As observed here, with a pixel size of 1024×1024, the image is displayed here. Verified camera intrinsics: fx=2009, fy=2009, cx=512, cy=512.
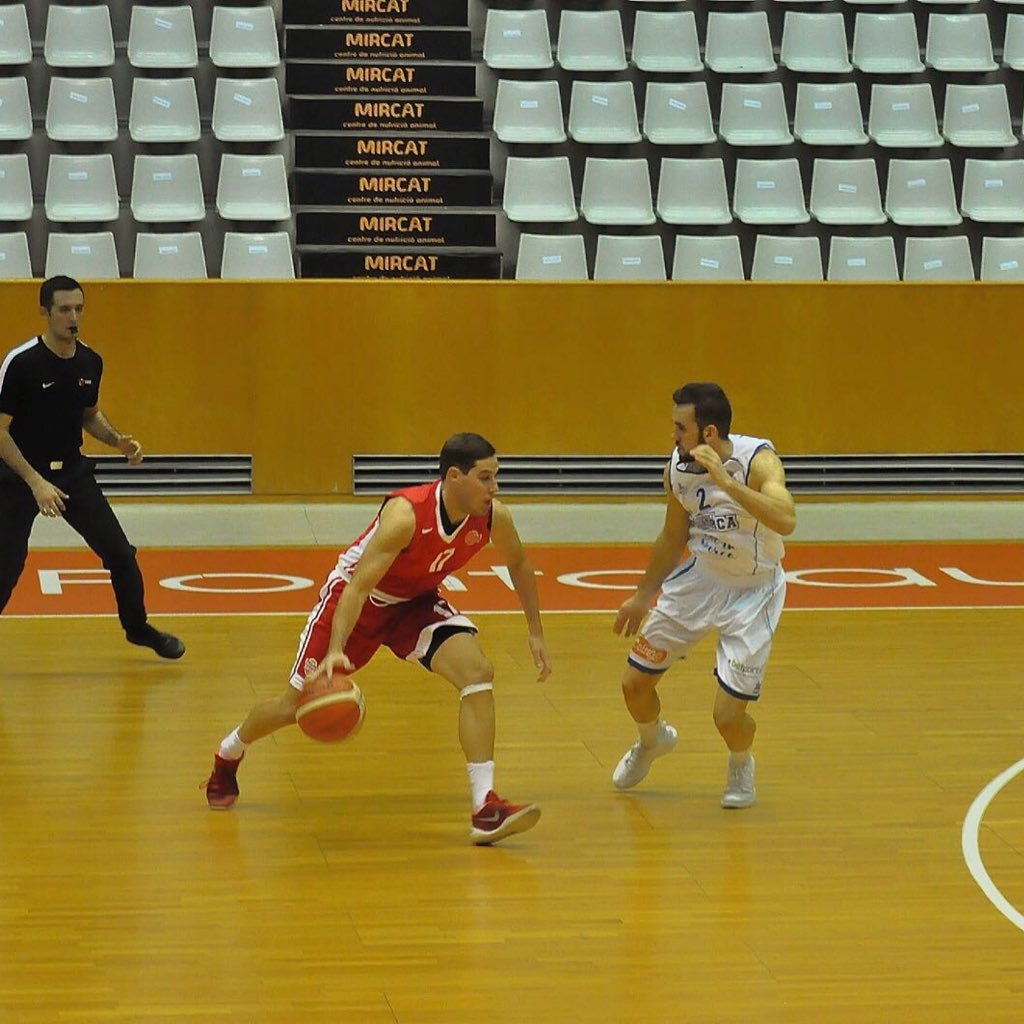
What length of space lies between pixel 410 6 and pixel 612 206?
2.63 metres

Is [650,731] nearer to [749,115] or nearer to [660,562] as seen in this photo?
[660,562]

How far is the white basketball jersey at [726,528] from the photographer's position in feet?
24.3

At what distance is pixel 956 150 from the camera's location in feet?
56.0

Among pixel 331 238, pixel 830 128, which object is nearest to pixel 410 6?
pixel 331 238

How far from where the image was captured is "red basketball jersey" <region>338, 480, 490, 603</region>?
705 cm

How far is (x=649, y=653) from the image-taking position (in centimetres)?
766

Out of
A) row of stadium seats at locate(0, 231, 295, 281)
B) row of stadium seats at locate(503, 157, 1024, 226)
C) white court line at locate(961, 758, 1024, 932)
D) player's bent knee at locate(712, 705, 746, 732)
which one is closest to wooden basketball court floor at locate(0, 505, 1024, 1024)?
white court line at locate(961, 758, 1024, 932)

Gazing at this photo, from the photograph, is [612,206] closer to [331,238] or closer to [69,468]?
[331,238]

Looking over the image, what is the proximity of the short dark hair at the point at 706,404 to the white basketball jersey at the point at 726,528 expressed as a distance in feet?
0.68

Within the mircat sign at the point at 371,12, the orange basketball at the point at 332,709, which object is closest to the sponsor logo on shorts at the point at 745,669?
the orange basketball at the point at 332,709

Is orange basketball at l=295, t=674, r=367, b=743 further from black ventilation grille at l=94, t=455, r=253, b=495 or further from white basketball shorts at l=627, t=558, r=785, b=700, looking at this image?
black ventilation grille at l=94, t=455, r=253, b=495

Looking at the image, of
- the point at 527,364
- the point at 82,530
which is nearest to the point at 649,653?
the point at 82,530

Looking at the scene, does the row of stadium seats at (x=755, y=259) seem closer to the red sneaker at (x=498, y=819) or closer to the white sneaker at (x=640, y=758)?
the white sneaker at (x=640, y=758)

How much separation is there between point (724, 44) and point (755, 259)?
2.38 metres
